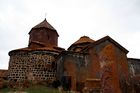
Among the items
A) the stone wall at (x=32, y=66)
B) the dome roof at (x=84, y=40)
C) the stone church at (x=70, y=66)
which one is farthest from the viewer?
the dome roof at (x=84, y=40)

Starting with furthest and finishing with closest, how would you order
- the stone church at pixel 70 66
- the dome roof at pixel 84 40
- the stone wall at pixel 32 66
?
the dome roof at pixel 84 40, the stone wall at pixel 32 66, the stone church at pixel 70 66

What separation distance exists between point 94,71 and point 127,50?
4517mm

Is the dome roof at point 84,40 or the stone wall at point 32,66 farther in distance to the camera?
the dome roof at point 84,40

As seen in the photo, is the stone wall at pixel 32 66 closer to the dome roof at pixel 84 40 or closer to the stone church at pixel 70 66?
the stone church at pixel 70 66

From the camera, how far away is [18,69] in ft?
65.4

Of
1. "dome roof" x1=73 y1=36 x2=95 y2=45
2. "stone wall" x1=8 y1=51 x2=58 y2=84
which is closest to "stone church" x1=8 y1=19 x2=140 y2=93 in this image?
"stone wall" x1=8 y1=51 x2=58 y2=84

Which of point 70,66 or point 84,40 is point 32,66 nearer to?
point 70,66

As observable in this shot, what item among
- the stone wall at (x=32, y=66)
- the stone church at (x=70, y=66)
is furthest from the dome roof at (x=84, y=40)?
→ the stone wall at (x=32, y=66)

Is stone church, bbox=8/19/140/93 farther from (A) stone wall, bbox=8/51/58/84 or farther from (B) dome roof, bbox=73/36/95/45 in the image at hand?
(B) dome roof, bbox=73/36/95/45

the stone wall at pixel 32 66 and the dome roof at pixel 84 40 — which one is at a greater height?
the dome roof at pixel 84 40

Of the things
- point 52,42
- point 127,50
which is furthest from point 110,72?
point 52,42

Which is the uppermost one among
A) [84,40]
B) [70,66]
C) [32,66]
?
[84,40]

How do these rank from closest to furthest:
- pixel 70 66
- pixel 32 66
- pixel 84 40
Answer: pixel 70 66, pixel 32 66, pixel 84 40

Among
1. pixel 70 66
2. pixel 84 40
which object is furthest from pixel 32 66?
pixel 84 40
